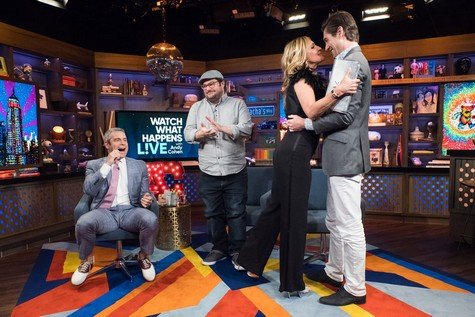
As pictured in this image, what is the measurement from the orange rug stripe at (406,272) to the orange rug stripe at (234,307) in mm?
→ 1301

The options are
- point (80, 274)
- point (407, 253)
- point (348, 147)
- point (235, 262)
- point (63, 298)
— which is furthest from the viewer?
point (407, 253)

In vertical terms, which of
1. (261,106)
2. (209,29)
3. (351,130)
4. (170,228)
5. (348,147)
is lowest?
(170,228)

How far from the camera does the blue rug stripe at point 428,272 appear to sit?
2.80 meters

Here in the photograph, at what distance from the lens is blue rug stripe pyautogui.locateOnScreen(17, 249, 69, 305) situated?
107 inches

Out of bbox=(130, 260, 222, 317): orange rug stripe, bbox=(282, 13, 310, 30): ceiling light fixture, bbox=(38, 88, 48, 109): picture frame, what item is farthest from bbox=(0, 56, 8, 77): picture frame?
bbox=(282, 13, 310, 30): ceiling light fixture

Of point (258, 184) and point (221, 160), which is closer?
point (221, 160)

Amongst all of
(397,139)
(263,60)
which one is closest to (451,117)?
(397,139)

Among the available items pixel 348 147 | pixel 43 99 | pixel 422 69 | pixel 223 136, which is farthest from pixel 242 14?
pixel 348 147

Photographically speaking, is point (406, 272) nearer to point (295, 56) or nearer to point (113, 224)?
point (295, 56)

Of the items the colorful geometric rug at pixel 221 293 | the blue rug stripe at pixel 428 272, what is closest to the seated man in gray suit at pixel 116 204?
the colorful geometric rug at pixel 221 293

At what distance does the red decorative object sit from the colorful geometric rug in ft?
4.48

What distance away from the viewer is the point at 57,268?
131 inches

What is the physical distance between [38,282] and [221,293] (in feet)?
5.11

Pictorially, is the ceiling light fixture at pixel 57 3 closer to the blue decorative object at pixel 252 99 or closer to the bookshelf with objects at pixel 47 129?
the bookshelf with objects at pixel 47 129
